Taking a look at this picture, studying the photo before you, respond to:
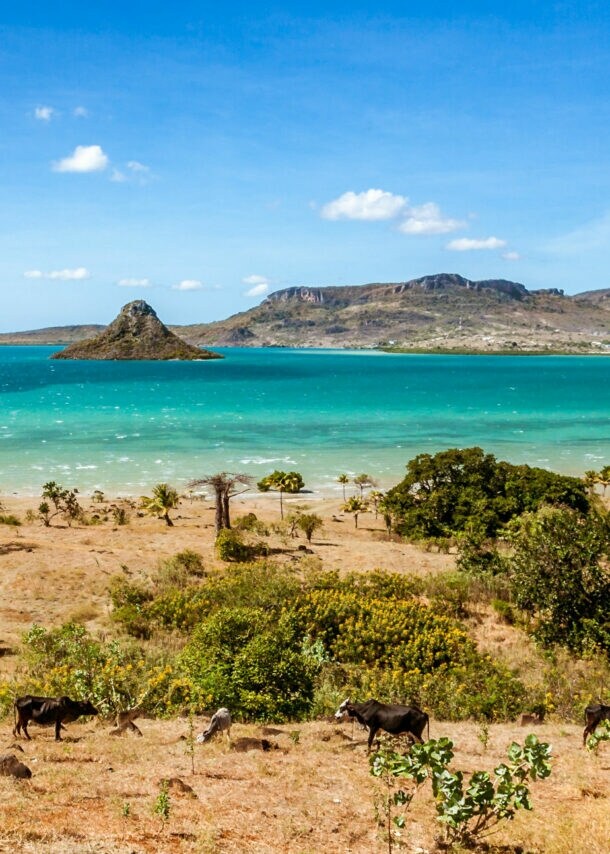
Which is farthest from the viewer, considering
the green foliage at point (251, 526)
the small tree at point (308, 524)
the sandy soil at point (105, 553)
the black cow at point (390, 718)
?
the green foliage at point (251, 526)

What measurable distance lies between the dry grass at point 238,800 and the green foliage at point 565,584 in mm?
7941

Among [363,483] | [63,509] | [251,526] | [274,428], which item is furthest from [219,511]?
[274,428]

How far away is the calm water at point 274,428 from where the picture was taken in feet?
179

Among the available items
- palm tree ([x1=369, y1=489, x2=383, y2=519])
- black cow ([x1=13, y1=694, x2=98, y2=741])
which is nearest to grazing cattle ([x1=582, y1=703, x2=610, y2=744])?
black cow ([x1=13, y1=694, x2=98, y2=741])

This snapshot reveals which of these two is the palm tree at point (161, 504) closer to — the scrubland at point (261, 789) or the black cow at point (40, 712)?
the scrubland at point (261, 789)

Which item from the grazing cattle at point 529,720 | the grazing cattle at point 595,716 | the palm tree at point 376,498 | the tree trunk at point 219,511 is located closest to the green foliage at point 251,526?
the tree trunk at point 219,511

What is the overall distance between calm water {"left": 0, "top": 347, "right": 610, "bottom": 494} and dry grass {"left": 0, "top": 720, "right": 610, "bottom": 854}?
38624 mm

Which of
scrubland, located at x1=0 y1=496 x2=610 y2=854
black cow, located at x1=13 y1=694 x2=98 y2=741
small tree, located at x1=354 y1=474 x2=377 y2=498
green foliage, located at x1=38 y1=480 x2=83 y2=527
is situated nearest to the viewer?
scrubland, located at x1=0 y1=496 x2=610 y2=854

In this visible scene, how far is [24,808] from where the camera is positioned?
288 inches

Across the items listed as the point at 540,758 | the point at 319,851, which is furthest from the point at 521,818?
the point at 319,851

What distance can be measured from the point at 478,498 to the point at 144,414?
6655 centimetres

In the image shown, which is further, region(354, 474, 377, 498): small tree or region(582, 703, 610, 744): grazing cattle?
region(354, 474, 377, 498): small tree

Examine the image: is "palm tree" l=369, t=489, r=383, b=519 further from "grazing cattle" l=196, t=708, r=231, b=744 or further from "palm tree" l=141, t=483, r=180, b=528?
"grazing cattle" l=196, t=708, r=231, b=744

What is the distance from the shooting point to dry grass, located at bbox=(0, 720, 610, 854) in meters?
7.06
